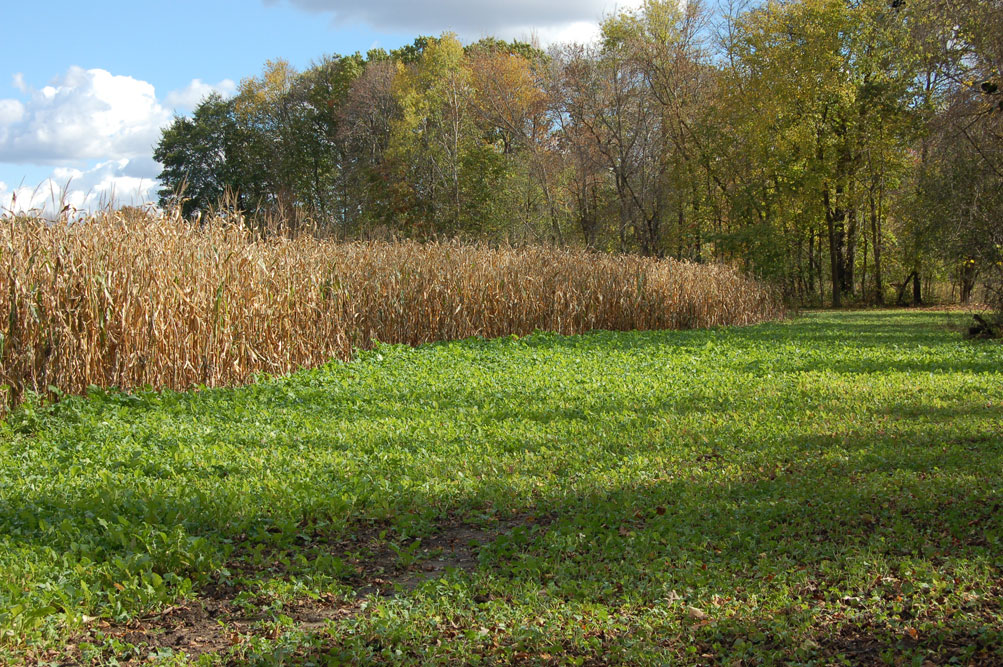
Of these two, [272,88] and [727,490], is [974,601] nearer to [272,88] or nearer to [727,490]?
[727,490]

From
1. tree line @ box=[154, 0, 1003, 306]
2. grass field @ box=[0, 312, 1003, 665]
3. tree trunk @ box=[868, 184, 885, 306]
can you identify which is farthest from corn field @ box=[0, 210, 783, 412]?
tree trunk @ box=[868, 184, 885, 306]

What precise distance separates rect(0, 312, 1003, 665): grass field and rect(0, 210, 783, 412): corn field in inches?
22.2

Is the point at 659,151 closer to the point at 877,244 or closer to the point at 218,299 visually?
the point at 877,244

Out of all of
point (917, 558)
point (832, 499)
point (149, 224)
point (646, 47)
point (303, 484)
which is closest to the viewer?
point (917, 558)

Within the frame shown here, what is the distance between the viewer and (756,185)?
99.2ft

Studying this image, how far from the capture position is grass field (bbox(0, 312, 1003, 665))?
10.9 feet

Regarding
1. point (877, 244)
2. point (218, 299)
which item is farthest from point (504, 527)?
point (877, 244)

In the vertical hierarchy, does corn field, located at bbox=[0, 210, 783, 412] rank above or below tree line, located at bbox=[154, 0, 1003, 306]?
below

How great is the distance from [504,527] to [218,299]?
5583mm

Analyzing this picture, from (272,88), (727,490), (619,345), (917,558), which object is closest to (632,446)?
(727,490)

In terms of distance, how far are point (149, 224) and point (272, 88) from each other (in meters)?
39.2

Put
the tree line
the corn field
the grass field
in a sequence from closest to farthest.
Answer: the grass field
the corn field
the tree line

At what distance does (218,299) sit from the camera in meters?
8.97

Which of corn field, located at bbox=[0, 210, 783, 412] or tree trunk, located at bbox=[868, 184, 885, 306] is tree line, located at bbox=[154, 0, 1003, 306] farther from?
corn field, located at bbox=[0, 210, 783, 412]
